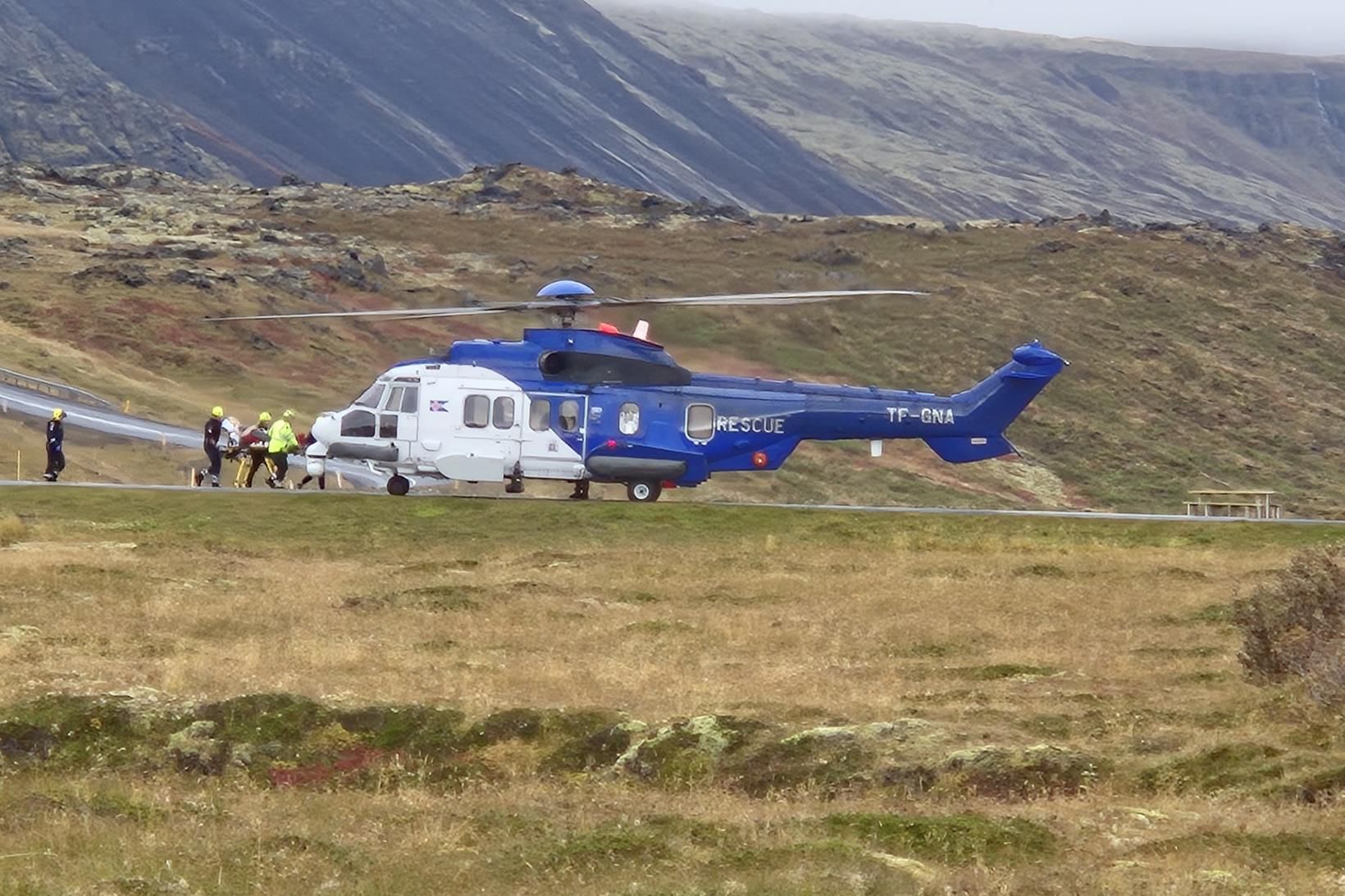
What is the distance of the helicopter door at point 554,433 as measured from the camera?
126ft

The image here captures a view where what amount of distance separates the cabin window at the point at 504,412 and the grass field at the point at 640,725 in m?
6.32

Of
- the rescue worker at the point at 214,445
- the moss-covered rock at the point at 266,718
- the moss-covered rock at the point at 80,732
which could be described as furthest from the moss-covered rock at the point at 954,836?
the rescue worker at the point at 214,445

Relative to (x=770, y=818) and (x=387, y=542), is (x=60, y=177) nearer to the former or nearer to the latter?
(x=387, y=542)

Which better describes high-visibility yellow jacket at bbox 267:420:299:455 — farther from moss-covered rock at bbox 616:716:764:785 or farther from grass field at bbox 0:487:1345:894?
moss-covered rock at bbox 616:716:764:785

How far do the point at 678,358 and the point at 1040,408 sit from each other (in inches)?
779

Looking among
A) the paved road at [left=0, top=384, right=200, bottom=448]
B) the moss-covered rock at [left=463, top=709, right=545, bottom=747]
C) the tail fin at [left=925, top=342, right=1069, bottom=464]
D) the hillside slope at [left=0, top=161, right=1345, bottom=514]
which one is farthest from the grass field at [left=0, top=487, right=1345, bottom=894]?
the hillside slope at [left=0, top=161, right=1345, bottom=514]

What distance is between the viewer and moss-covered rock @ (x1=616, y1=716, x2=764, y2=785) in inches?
621

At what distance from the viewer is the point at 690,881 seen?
11.4 metres

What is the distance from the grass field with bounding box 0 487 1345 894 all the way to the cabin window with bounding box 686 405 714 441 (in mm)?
6747

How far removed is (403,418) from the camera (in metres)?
38.4

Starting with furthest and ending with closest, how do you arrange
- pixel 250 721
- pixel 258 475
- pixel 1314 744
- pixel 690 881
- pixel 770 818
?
pixel 258 475 → pixel 250 721 → pixel 1314 744 → pixel 770 818 → pixel 690 881

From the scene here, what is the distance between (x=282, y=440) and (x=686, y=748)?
26387 mm

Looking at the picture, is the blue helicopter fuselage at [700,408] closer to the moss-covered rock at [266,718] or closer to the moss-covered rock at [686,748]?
the moss-covered rock at [266,718]

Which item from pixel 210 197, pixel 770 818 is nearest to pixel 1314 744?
pixel 770 818
